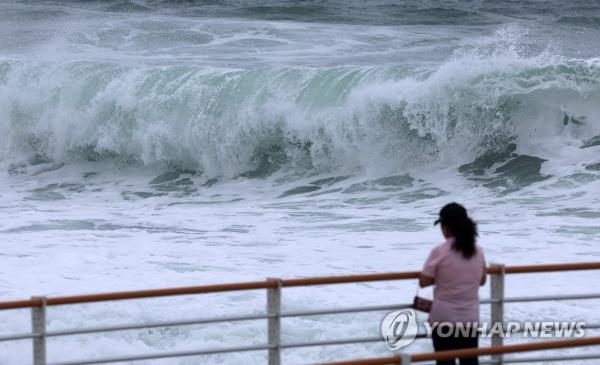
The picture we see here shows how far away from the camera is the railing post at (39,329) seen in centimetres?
467

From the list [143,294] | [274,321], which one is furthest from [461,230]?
[143,294]

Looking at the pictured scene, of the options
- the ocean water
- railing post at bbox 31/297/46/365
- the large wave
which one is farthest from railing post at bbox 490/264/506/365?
the large wave

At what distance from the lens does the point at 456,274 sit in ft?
16.2

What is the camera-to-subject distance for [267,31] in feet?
97.4

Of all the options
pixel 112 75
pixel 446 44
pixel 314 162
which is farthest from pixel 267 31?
pixel 314 162

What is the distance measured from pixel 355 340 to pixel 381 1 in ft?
109

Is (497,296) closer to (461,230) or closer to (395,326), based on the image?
(461,230)

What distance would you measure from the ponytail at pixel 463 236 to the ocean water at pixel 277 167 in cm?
256

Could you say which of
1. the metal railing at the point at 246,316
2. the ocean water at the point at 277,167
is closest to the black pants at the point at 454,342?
the metal railing at the point at 246,316

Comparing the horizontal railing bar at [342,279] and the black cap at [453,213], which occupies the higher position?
the black cap at [453,213]

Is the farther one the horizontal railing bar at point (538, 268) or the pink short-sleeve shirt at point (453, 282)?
the horizontal railing bar at point (538, 268)

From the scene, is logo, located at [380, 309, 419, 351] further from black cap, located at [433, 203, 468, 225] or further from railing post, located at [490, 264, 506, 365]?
black cap, located at [433, 203, 468, 225]

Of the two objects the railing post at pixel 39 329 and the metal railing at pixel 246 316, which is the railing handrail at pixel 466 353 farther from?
the railing post at pixel 39 329

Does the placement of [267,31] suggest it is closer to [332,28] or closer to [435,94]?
[332,28]
